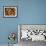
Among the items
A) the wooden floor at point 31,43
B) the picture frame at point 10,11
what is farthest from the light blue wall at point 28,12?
the wooden floor at point 31,43

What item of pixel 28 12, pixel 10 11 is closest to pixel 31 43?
pixel 28 12

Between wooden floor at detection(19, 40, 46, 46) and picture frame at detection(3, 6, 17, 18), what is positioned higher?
picture frame at detection(3, 6, 17, 18)

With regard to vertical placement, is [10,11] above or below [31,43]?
above

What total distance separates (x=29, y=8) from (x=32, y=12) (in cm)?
15

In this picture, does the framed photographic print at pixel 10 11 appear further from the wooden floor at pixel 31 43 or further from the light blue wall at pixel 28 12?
the wooden floor at pixel 31 43

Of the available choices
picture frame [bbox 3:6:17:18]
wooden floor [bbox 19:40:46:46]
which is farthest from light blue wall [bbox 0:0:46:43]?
wooden floor [bbox 19:40:46:46]

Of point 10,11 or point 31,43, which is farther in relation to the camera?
point 10,11

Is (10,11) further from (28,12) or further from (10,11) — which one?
(28,12)

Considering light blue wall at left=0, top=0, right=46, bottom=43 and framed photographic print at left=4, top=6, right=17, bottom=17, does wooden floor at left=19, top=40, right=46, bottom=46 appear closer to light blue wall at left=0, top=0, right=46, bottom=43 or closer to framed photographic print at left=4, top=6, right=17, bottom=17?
light blue wall at left=0, top=0, right=46, bottom=43

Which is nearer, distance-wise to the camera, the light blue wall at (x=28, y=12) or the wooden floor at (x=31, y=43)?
the wooden floor at (x=31, y=43)

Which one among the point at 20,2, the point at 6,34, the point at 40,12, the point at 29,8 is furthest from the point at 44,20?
the point at 6,34

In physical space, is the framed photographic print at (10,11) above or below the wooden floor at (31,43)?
above

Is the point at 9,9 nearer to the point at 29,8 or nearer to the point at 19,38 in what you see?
the point at 29,8

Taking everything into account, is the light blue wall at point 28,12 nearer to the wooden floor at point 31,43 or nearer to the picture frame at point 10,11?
the picture frame at point 10,11
